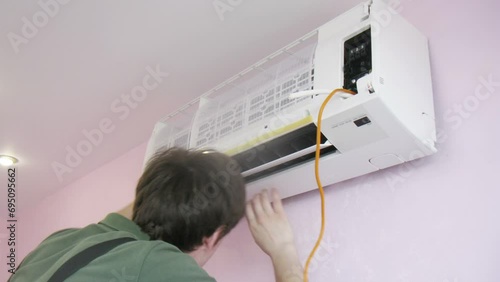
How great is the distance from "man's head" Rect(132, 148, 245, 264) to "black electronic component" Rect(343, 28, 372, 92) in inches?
12.0

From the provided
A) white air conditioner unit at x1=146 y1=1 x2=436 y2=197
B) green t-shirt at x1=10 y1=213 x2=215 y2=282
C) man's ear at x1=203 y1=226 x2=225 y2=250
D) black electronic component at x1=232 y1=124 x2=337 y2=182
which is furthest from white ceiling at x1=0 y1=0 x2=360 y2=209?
green t-shirt at x1=10 y1=213 x2=215 y2=282

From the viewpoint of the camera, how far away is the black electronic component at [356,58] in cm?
86

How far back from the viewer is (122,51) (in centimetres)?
135

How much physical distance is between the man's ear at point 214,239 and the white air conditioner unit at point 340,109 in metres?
0.21

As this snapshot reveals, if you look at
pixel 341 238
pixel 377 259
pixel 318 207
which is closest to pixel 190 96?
pixel 318 207

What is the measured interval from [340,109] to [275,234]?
36cm

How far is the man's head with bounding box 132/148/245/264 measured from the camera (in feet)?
2.68

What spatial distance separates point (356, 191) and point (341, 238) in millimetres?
117

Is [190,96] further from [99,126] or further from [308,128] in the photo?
[308,128]

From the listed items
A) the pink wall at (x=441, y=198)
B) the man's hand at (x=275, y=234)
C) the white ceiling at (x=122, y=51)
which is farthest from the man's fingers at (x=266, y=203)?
the white ceiling at (x=122, y=51)

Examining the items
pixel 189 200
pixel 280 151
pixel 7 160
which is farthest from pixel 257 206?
pixel 7 160

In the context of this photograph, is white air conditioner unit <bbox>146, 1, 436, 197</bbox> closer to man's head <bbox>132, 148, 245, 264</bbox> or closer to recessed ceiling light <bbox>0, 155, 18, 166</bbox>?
man's head <bbox>132, 148, 245, 264</bbox>

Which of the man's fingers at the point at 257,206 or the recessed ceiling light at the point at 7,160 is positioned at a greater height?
the recessed ceiling light at the point at 7,160

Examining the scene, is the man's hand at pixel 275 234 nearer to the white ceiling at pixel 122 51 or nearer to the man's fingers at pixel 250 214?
the man's fingers at pixel 250 214
